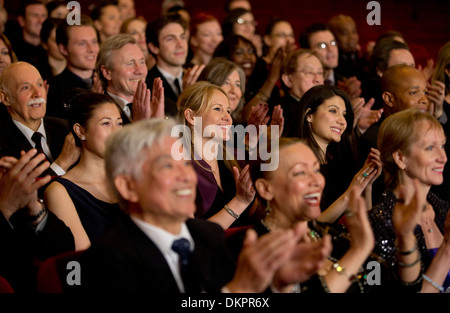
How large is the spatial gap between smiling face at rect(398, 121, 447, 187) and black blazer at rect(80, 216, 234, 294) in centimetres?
97

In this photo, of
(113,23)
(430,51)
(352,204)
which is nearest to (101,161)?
(352,204)

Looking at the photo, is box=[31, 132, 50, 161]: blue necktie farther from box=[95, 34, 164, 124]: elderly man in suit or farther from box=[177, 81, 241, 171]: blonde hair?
box=[177, 81, 241, 171]: blonde hair

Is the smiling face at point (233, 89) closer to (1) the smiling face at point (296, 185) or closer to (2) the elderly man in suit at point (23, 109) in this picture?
(2) the elderly man in suit at point (23, 109)

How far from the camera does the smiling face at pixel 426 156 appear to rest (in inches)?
92.1

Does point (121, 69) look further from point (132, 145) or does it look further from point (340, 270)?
point (340, 270)

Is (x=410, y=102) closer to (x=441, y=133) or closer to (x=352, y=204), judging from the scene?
(x=441, y=133)

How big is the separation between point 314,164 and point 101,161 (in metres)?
0.93

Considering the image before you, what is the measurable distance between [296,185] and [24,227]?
0.88 meters

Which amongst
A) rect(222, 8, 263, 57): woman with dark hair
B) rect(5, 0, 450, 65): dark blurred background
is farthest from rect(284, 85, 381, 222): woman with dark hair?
rect(5, 0, 450, 65): dark blurred background

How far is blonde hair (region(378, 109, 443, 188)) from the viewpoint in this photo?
2.37m

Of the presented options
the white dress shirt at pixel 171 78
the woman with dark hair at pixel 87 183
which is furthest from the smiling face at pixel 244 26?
the woman with dark hair at pixel 87 183

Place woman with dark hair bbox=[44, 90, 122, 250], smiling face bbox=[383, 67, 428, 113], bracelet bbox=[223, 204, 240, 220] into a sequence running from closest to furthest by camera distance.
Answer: woman with dark hair bbox=[44, 90, 122, 250] → bracelet bbox=[223, 204, 240, 220] → smiling face bbox=[383, 67, 428, 113]

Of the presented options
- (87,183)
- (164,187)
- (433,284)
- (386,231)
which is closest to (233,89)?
(87,183)

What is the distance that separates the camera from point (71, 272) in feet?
5.96
